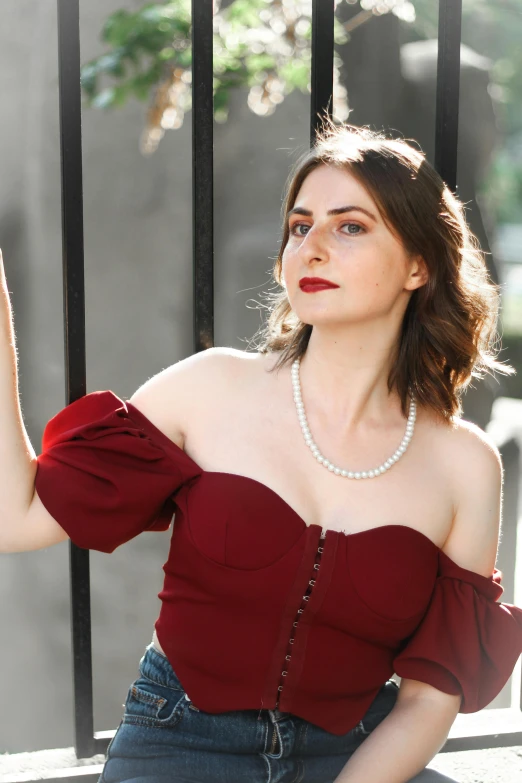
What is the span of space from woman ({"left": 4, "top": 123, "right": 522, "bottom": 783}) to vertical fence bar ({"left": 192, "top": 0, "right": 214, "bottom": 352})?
0.10 metres

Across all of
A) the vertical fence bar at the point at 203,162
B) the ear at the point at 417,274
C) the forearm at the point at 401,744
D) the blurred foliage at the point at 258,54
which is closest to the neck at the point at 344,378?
the ear at the point at 417,274

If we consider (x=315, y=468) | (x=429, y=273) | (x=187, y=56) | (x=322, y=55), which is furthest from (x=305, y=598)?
(x=187, y=56)

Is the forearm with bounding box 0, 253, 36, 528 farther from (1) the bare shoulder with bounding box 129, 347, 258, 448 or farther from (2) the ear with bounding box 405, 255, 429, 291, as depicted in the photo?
(2) the ear with bounding box 405, 255, 429, 291

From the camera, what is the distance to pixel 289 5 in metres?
3.58

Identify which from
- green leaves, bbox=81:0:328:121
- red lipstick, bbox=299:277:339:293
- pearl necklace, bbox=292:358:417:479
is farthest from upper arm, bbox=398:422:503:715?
green leaves, bbox=81:0:328:121

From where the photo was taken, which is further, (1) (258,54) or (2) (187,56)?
(1) (258,54)

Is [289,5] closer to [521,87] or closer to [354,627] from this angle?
[521,87]

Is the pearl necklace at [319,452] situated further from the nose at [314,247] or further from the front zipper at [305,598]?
the nose at [314,247]

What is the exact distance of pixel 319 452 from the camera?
5.87 ft

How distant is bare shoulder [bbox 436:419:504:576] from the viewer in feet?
5.99

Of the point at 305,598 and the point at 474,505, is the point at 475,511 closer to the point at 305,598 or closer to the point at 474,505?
the point at 474,505

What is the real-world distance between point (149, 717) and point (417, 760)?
51 cm

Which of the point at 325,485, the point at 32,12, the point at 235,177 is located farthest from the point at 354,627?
the point at 32,12

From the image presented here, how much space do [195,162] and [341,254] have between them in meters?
0.33
